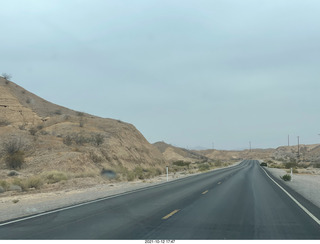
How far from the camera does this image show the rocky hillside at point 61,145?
3653 cm

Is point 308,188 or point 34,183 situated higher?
point 308,188

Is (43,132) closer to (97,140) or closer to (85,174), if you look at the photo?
(97,140)

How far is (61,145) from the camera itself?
46719mm

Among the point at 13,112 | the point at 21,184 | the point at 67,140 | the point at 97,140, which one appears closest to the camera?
the point at 21,184

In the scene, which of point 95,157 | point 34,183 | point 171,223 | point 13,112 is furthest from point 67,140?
point 171,223

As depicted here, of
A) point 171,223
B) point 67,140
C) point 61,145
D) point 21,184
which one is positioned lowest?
point 21,184

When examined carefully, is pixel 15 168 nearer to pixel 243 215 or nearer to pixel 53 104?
pixel 243 215

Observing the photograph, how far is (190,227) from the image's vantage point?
916 cm

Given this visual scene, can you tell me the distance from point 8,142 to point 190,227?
41.6 meters

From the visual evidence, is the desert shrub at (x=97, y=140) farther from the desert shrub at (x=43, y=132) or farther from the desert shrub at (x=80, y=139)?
the desert shrub at (x=43, y=132)

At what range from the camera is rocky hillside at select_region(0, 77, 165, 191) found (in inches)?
1438

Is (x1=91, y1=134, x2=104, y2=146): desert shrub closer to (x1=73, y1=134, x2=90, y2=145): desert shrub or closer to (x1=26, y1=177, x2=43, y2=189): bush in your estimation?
(x1=73, y1=134, x2=90, y2=145): desert shrub

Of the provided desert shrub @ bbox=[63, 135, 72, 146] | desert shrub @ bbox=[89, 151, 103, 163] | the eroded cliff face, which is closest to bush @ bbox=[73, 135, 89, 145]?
desert shrub @ bbox=[63, 135, 72, 146]
